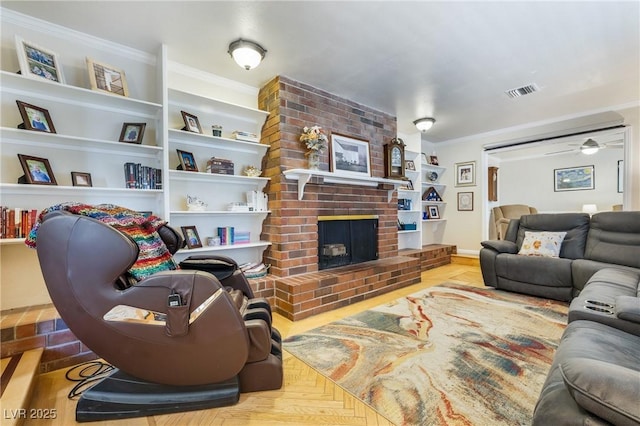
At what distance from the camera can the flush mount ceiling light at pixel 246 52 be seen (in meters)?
2.35

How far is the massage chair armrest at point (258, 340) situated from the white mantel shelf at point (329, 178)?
5.50 feet

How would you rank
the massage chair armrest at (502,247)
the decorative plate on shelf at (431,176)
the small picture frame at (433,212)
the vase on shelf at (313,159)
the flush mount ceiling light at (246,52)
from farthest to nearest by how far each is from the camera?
the decorative plate on shelf at (431,176) → the small picture frame at (433,212) → the massage chair armrest at (502,247) → the vase on shelf at (313,159) → the flush mount ceiling light at (246,52)

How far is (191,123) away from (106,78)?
0.68 metres

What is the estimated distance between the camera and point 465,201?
5410 mm

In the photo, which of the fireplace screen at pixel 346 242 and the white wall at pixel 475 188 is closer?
the fireplace screen at pixel 346 242

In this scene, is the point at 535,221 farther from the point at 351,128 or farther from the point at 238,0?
the point at 238,0

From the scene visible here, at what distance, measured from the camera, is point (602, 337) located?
4.13 feet

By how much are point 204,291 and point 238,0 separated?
1.87 meters

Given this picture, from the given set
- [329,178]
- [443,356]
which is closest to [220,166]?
[329,178]

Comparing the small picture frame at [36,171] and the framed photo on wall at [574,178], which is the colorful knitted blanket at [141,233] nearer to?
the small picture frame at [36,171]

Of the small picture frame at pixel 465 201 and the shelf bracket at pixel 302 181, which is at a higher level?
the shelf bracket at pixel 302 181

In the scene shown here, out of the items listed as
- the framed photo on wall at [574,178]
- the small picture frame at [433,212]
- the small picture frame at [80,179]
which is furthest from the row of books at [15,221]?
the framed photo on wall at [574,178]

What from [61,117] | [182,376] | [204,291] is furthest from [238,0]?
[182,376]

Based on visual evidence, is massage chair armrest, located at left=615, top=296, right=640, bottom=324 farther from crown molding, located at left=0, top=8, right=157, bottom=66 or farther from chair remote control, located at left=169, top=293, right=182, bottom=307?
crown molding, located at left=0, top=8, right=157, bottom=66
